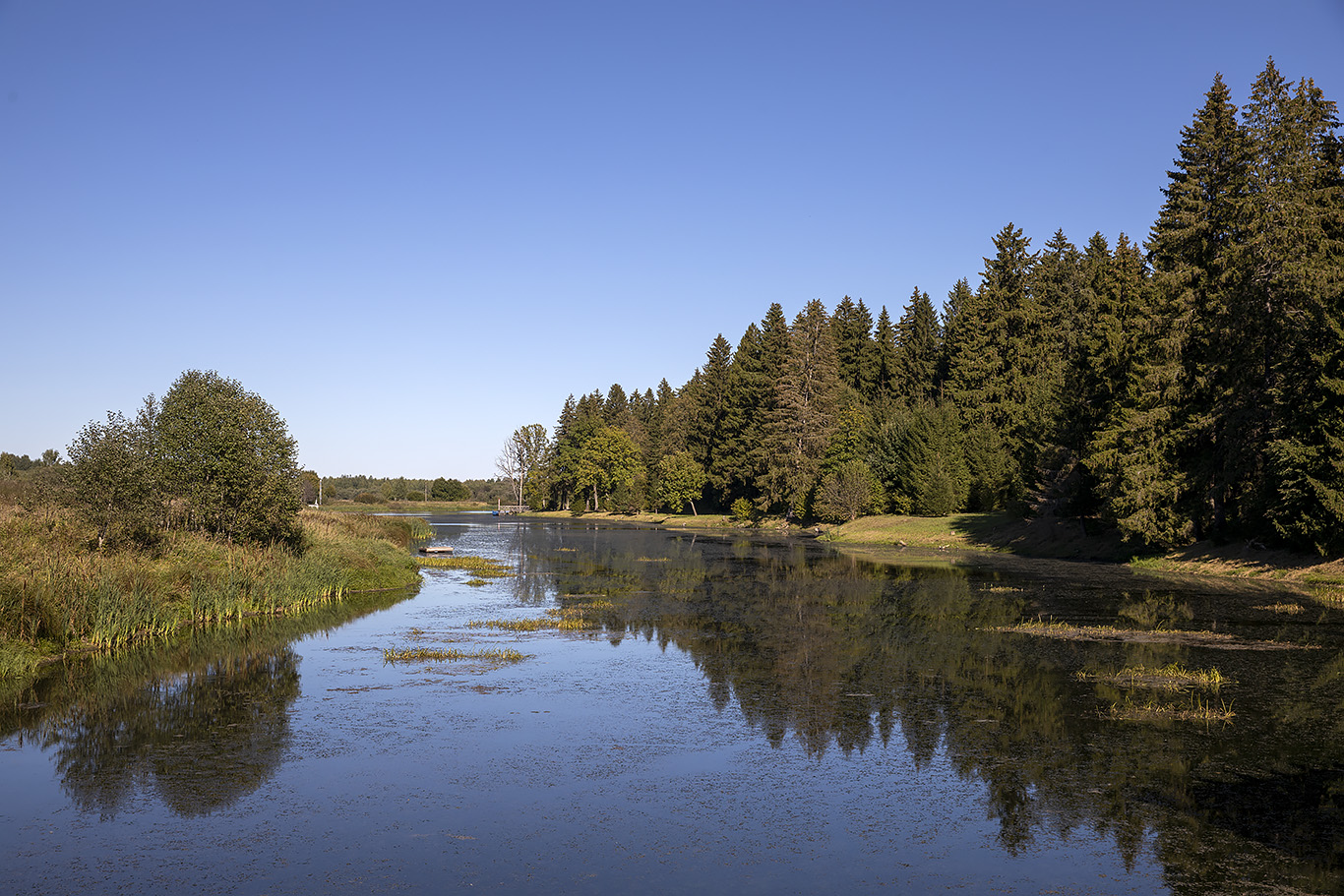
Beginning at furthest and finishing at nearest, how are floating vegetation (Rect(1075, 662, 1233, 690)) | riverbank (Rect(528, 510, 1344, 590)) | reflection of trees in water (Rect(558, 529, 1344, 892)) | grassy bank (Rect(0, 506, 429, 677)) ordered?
riverbank (Rect(528, 510, 1344, 590))
grassy bank (Rect(0, 506, 429, 677))
floating vegetation (Rect(1075, 662, 1233, 690))
reflection of trees in water (Rect(558, 529, 1344, 892))

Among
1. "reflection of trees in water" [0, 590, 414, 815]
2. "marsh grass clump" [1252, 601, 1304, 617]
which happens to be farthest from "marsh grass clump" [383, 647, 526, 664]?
"marsh grass clump" [1252, 601, 1304, 617]

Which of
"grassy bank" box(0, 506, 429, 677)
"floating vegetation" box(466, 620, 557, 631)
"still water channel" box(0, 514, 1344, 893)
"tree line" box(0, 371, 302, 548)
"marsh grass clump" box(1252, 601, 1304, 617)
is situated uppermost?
"tree line" box(0, 371, 302, 548)

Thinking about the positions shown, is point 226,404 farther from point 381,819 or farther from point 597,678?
point 381,819

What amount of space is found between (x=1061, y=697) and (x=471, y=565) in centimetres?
3571

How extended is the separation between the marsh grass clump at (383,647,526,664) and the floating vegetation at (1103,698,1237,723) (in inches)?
488

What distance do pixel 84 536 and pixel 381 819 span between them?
2059 centimetres

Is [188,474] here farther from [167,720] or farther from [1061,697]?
[1061,697]

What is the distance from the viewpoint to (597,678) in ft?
62.2

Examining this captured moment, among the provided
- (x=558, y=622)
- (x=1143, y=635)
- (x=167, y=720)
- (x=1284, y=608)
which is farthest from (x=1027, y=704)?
(x=1284, y=608)

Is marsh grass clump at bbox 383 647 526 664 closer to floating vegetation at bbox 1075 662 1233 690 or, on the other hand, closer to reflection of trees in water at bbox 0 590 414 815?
reflection of trees in water at bbox 0 590 414 815

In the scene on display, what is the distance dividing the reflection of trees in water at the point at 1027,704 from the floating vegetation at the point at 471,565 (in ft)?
41.0

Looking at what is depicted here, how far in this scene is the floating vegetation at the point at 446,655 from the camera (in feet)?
69.3

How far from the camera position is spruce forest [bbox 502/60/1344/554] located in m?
36.9

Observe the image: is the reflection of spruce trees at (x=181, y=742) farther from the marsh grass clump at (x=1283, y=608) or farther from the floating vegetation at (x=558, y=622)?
the marsh grass clump at (x=1283, y=608)
